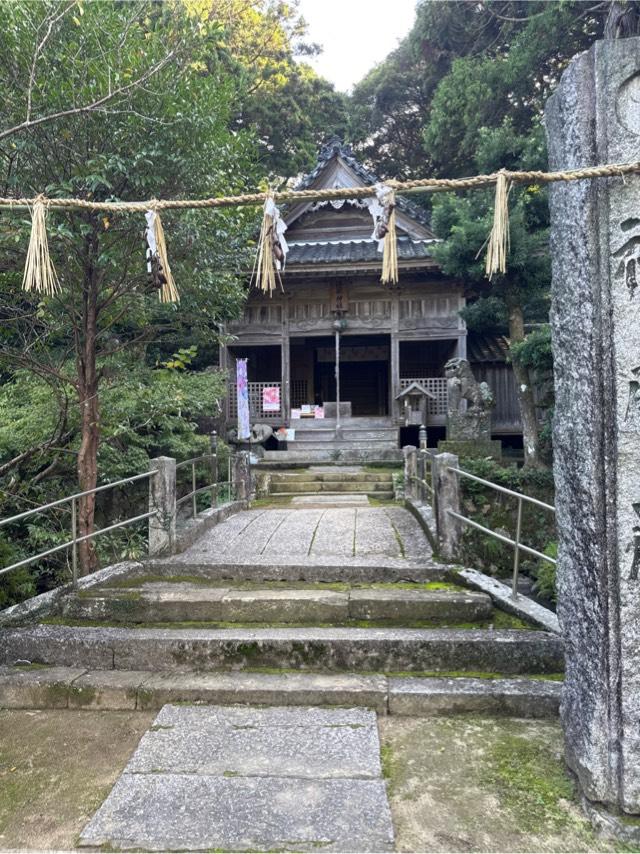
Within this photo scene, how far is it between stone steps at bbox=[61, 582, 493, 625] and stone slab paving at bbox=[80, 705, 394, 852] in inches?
36.8

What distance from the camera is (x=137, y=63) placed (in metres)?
4.43

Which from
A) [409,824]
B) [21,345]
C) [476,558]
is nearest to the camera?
[409,824]

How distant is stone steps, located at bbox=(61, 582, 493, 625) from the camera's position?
4.12m

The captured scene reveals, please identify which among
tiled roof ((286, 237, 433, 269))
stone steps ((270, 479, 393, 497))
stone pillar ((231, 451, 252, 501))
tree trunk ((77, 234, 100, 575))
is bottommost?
stone steps ((270, 479, 393, 497))

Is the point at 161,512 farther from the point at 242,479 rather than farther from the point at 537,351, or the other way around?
the point at 537,351

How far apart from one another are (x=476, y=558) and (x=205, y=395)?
5.69 m

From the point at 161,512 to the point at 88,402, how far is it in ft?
4.30

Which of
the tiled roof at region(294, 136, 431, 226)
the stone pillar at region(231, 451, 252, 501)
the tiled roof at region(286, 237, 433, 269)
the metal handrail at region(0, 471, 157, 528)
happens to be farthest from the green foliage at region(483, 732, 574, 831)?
the tiled roof at region(294, 136, 431, 226)

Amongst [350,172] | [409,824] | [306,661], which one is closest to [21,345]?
[306,661]

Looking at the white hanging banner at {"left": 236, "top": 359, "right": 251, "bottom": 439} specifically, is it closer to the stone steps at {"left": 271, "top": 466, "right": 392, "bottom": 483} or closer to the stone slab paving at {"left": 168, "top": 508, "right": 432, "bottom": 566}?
the stone steps at {"left": 271, "top": 466, "right": 392, "bottom": 483}

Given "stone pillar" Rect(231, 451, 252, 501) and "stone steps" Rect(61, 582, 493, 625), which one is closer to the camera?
"stone steps" Rect(61, 582, 493, 625)

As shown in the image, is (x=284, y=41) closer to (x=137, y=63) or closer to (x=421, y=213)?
(x=421, y=213)

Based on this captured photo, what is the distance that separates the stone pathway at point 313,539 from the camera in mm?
5238

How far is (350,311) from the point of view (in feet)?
50.4
